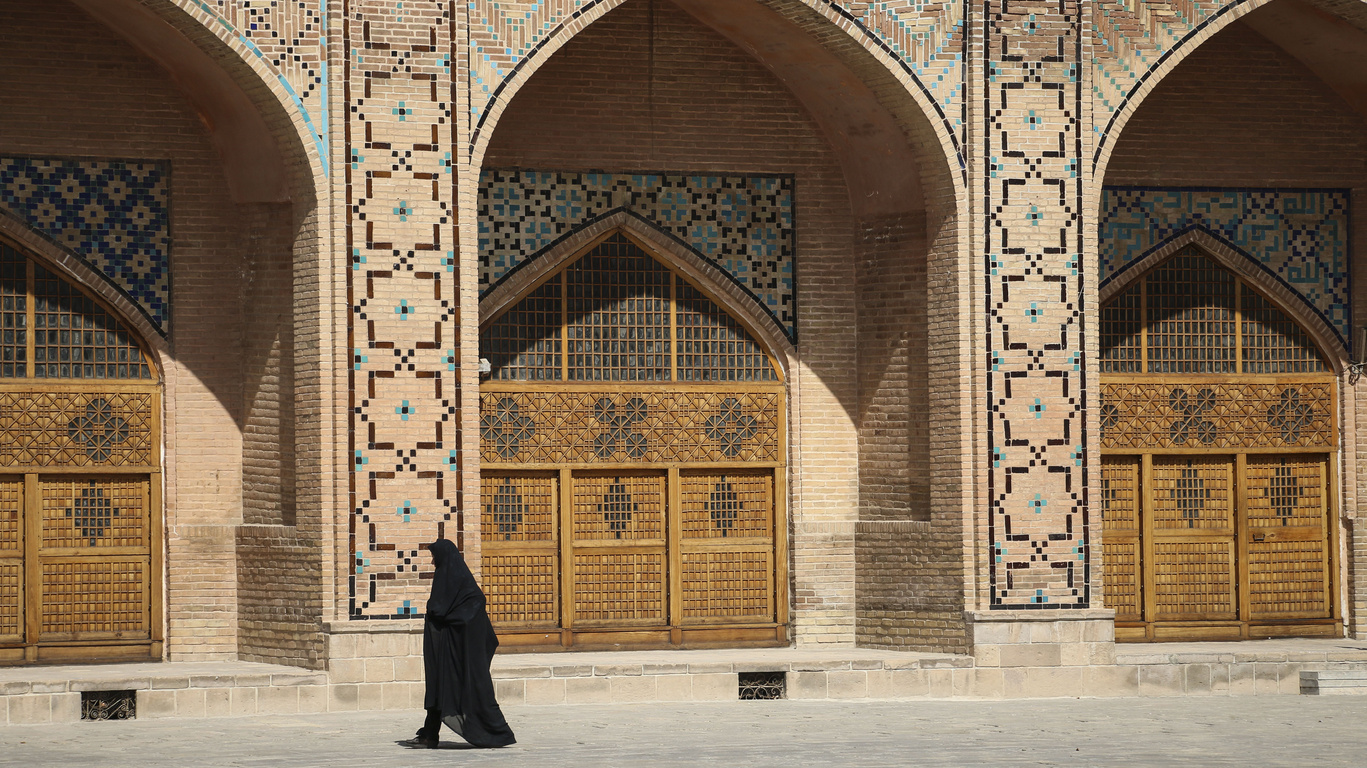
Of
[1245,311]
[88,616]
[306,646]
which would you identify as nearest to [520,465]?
[306,646]

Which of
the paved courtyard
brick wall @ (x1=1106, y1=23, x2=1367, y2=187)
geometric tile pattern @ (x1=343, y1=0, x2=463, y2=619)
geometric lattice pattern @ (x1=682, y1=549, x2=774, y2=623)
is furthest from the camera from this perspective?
brick wall @ (x1=1106, y1=23, x2=1367, y2=187)

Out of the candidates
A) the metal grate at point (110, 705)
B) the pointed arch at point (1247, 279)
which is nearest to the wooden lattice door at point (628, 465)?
the pointed arch at point (1247, 279)

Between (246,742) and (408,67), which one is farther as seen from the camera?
(408,67)

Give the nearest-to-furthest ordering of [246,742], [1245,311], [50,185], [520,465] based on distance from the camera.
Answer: [246,742] → [50,185] → [520,465] → [1245,311]

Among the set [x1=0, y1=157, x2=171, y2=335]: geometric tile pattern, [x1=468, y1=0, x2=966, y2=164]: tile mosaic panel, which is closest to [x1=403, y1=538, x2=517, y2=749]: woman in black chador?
A: [x1=468, y1=0, x2=966, y2=164]: tile mosaic panel

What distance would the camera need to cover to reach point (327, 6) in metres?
10.7

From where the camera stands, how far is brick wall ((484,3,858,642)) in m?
12.3

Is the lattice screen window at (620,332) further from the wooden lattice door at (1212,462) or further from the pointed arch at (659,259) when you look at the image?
the wooden lattice door at (1212,462)

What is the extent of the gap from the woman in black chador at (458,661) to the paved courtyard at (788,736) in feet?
0.44

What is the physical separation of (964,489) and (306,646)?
3.92 m

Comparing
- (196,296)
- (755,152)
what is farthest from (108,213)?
(755,152)

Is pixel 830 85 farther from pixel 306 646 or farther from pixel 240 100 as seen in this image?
pixel 306 646

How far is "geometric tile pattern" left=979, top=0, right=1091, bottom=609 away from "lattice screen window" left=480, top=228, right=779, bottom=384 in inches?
71.2

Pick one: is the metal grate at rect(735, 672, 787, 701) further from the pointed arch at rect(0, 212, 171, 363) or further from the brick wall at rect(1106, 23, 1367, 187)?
the brick wall at rect(1106, 23, 1367, 187)
